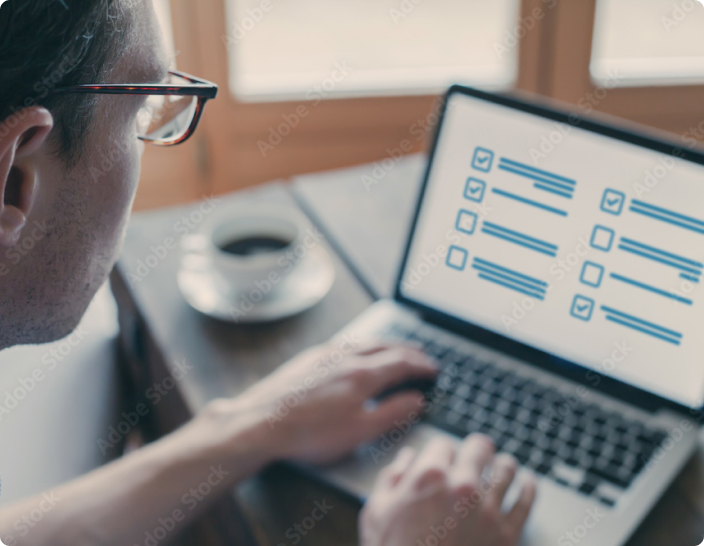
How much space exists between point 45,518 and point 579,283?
1.98 ft

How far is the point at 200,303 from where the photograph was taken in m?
0.95

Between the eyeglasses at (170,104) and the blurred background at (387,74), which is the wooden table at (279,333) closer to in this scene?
the eyeglasses at (170,104)

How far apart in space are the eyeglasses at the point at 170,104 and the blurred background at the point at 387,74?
1.54 metres

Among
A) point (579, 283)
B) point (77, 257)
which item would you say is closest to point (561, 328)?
point (579, 283)

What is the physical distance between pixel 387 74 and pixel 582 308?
5.53 feet

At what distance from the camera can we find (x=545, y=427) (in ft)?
2.43

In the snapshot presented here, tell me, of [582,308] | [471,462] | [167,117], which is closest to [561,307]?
[582,308]

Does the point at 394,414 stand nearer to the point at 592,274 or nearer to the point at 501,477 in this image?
the point at 501,477

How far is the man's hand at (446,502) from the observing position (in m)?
0.64

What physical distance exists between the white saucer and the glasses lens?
26 cm

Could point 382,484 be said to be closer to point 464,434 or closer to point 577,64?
point 464,434

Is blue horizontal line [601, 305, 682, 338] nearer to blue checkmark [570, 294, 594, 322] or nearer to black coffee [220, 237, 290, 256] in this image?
blue checkmark [570, 294, 594, 322]

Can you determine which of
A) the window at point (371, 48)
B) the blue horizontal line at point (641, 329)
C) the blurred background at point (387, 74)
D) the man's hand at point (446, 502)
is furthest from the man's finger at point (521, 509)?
the window at point (371, 48)

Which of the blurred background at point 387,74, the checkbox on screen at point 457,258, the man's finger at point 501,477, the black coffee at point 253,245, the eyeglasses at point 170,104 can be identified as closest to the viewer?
the eyeglasses at point 170,104
